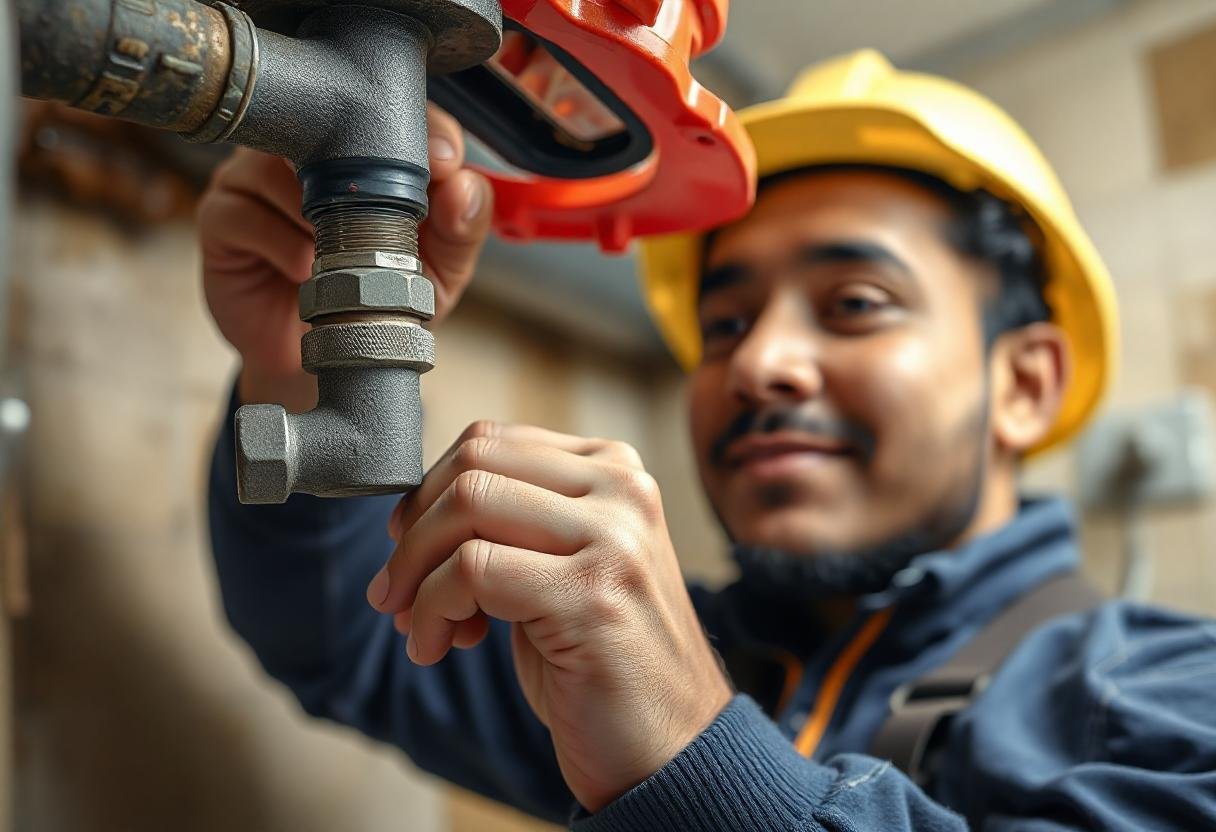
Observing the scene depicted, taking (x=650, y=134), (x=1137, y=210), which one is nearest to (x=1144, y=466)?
(x=1137, y=210)

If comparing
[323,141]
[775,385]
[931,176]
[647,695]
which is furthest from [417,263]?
[931,176]

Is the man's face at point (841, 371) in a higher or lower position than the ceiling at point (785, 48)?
lower

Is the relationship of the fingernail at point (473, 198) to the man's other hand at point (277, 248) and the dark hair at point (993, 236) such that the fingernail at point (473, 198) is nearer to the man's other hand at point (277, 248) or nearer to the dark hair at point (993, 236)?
the man's other hand at point (277, 248)

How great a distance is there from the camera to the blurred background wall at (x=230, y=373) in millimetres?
758

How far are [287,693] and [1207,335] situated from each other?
1.15 meters

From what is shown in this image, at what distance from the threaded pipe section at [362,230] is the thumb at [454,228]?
0.13 metres

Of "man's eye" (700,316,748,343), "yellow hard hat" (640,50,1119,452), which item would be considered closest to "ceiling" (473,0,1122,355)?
"yellow hard hat" (640,50,1119,452)

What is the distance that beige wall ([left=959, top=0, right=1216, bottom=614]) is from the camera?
121 centimetres

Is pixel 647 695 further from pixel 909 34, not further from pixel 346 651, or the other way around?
pixel 909 34

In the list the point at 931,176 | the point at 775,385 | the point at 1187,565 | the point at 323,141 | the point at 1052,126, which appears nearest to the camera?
the point at 323,141

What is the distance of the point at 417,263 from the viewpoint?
1.25ft

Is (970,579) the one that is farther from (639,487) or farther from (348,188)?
(348,188)

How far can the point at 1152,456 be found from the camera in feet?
3.96

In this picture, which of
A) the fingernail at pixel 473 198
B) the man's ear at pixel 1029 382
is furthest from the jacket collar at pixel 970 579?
the fingernail at pixel 473 198
